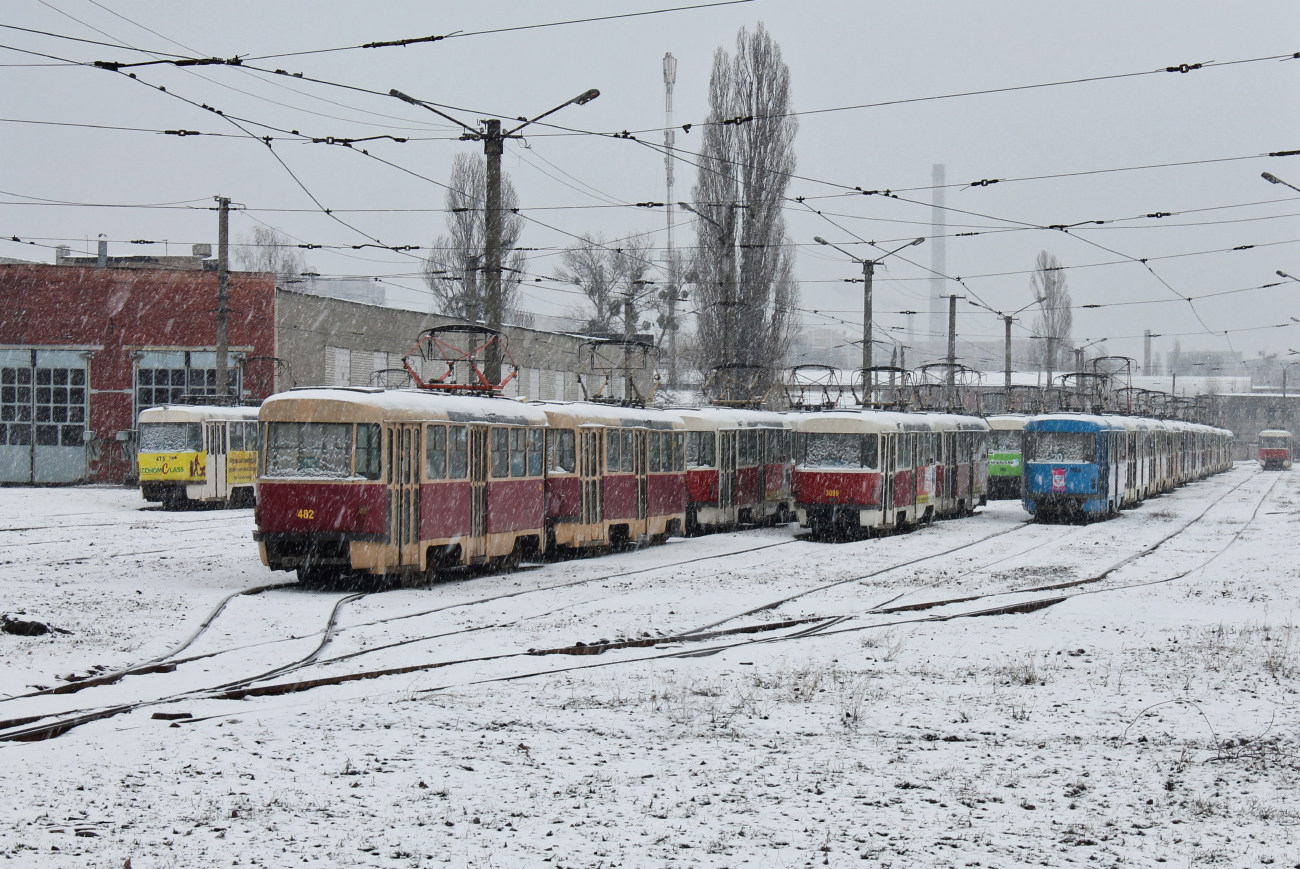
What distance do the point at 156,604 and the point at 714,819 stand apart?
9.65 meters

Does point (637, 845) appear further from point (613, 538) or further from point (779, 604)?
point (613, 538)

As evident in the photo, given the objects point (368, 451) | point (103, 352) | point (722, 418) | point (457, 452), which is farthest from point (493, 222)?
point (103, 352)

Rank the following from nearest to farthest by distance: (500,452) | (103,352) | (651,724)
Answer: (651,724) < (500,452) < (103,352)

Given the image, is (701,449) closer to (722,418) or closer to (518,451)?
(722,418)

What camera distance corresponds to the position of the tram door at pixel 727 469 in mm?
27453

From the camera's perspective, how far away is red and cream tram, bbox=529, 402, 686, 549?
2109 cm

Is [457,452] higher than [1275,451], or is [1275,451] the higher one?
[457,452]

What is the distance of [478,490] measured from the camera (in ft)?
60.5

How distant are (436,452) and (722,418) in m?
11.0

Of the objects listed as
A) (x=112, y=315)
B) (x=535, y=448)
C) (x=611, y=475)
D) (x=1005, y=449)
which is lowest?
(x=611, y=475)

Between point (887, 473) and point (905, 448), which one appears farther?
point (905, 448)

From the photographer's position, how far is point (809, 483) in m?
26.4

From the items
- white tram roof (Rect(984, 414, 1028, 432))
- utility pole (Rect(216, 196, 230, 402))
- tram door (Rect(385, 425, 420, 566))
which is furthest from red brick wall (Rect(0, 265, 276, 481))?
tram door (Rect(385, 425, 420, 566))

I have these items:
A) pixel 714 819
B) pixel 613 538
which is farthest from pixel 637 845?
pixel 613 538
